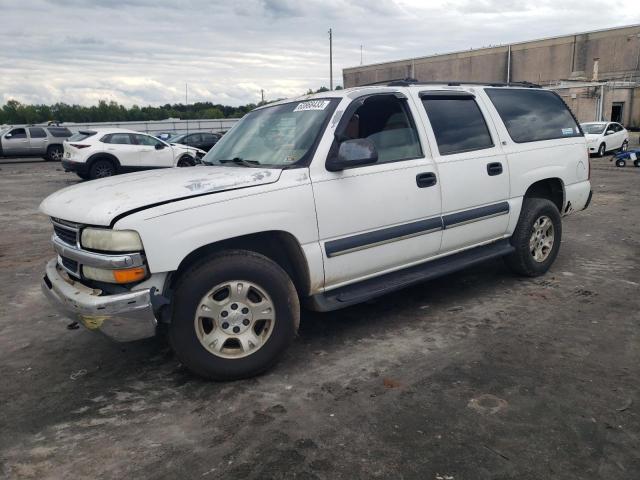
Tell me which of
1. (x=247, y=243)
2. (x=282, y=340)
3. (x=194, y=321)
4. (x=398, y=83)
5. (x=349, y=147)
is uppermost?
(x=398, y=83)

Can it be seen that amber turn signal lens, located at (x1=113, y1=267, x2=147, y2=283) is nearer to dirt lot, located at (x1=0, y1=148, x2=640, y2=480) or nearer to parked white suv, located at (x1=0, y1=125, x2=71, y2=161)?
dirt lot, located at (x1=0, y1=148, x2=640, y2=480)

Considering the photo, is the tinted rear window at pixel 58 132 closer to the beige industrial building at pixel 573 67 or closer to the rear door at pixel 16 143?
the rear door at pixel 16 143

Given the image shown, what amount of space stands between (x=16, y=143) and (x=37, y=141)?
0.83m

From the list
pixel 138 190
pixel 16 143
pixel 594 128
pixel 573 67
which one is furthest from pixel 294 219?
pixel 573 67

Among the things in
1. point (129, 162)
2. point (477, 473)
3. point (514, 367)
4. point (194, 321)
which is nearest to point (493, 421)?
point (477, 473)

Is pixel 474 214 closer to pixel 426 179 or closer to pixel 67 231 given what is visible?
pixel 426 179

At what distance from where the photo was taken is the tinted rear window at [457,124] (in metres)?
4.40

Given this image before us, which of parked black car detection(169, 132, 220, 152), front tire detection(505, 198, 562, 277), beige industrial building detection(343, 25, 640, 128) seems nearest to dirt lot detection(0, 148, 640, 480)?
front tire detection(505, 198, 562, 277)

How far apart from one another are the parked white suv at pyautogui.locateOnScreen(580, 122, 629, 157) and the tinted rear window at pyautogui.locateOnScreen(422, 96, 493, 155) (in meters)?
18.3

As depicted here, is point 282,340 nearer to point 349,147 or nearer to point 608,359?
point 349,147

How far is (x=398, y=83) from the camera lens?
176 inches

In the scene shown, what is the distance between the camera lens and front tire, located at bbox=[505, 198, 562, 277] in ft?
16.8

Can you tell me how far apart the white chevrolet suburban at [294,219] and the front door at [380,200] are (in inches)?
0.4

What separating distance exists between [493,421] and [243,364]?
60.0 inches
